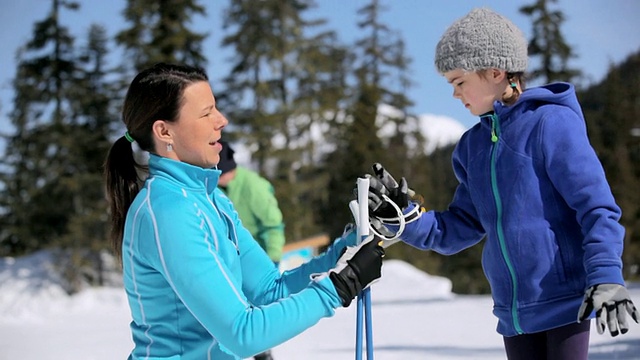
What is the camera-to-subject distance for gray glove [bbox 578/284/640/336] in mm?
2018

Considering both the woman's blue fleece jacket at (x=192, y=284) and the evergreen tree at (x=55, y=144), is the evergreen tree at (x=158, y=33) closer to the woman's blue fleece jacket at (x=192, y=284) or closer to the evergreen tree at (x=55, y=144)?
the evergreen tree at (x=55, y=144)

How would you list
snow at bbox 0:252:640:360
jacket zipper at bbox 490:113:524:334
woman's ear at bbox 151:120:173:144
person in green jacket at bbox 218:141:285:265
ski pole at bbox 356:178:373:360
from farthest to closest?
person in green jacket at bbox 218:141:285:265 → snow at bbox 0:252:640:360 → jacket zipper at bbox 490:113:524:334 → ski pole at bbox 356:178:373:360 → woman's ear at bbox 151:120:173:144

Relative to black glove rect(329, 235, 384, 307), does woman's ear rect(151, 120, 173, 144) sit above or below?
above

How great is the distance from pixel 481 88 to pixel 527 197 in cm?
44

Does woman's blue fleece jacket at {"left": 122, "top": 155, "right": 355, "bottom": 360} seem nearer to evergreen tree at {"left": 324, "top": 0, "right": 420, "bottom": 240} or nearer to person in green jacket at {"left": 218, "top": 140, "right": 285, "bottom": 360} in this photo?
person in green jacket at {"left": 218, "top": 140, "right": 285, "bottom": 360}

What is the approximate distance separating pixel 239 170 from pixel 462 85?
385cm

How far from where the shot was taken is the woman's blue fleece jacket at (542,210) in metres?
2.24

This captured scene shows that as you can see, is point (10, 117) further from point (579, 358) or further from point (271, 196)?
point (579, 358)

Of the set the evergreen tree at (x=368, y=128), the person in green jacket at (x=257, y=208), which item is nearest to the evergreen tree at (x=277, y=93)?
the evergreen tree at (x=368, y=128)

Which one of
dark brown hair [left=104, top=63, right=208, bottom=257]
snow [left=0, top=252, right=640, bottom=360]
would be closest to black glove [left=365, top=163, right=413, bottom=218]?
dark brown hair [left=104, top=63, right=208, bottom=257]

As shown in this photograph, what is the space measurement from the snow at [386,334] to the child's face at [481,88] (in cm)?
291

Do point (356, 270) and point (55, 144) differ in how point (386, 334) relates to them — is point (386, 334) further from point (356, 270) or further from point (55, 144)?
point (55, 144)

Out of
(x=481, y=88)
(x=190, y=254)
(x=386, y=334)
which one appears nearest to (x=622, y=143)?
(x=386, y=334)

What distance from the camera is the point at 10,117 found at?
23.2 metres
